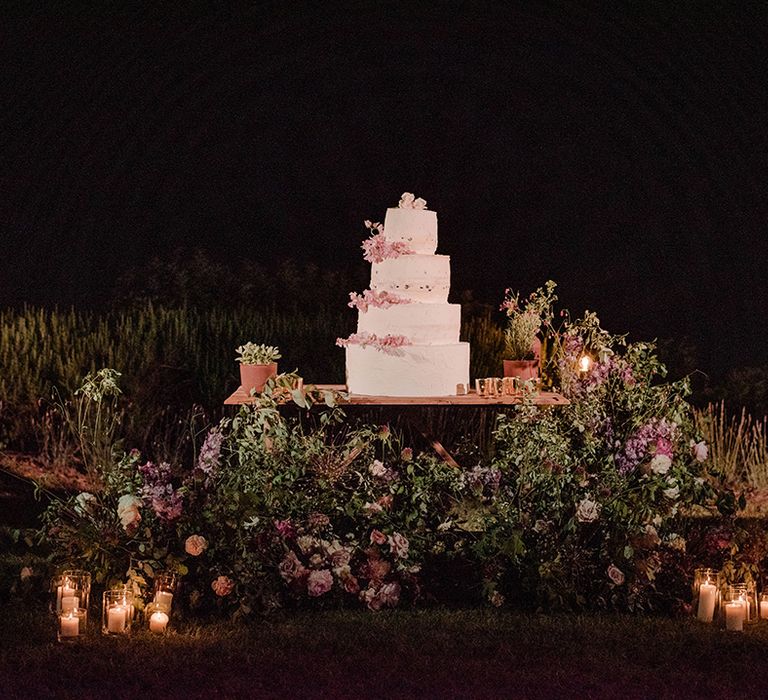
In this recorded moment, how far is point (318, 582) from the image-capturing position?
5.61 meters

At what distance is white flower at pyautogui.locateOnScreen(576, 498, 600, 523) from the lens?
5.71 meters

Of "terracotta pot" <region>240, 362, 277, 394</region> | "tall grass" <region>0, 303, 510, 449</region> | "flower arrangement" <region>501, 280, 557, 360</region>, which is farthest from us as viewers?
"tall grass" <region>0, 303, 510, 449</region>

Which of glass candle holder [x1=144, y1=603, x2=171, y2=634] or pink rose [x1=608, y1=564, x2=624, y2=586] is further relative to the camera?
pink rose [x1=608, y1=564, x2=624, y2=586]

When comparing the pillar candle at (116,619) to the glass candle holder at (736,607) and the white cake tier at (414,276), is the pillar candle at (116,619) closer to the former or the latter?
the glass candle holder at (736,607)

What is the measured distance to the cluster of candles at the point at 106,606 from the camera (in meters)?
5.16

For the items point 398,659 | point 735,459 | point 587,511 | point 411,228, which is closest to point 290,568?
point 398,659

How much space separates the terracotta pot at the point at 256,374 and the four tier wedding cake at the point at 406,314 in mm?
581

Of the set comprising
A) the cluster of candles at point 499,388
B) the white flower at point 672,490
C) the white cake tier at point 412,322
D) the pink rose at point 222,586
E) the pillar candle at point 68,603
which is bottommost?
the pillar candle at point 68,603

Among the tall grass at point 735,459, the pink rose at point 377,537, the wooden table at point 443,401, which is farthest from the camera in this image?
the tall grass at point 735,459

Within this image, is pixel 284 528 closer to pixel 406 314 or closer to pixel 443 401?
pixel 443 401

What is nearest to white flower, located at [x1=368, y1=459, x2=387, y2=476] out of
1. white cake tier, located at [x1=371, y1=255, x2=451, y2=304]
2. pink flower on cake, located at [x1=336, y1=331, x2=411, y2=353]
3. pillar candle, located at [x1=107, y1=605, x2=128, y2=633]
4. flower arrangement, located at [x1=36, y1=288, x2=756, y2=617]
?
flower arrangement, located at [x1=36, y1=288, x2=756, y2=617]

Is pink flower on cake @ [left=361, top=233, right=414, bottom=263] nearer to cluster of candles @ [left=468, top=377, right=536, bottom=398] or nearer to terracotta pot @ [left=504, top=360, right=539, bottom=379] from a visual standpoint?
cluster of candles @ [left=468, top=377, right=536, bottom=398]

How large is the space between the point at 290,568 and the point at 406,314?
7.52 feet

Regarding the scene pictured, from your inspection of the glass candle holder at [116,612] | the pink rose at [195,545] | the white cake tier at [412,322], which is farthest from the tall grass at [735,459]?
the glass candle holder at [116,612]
